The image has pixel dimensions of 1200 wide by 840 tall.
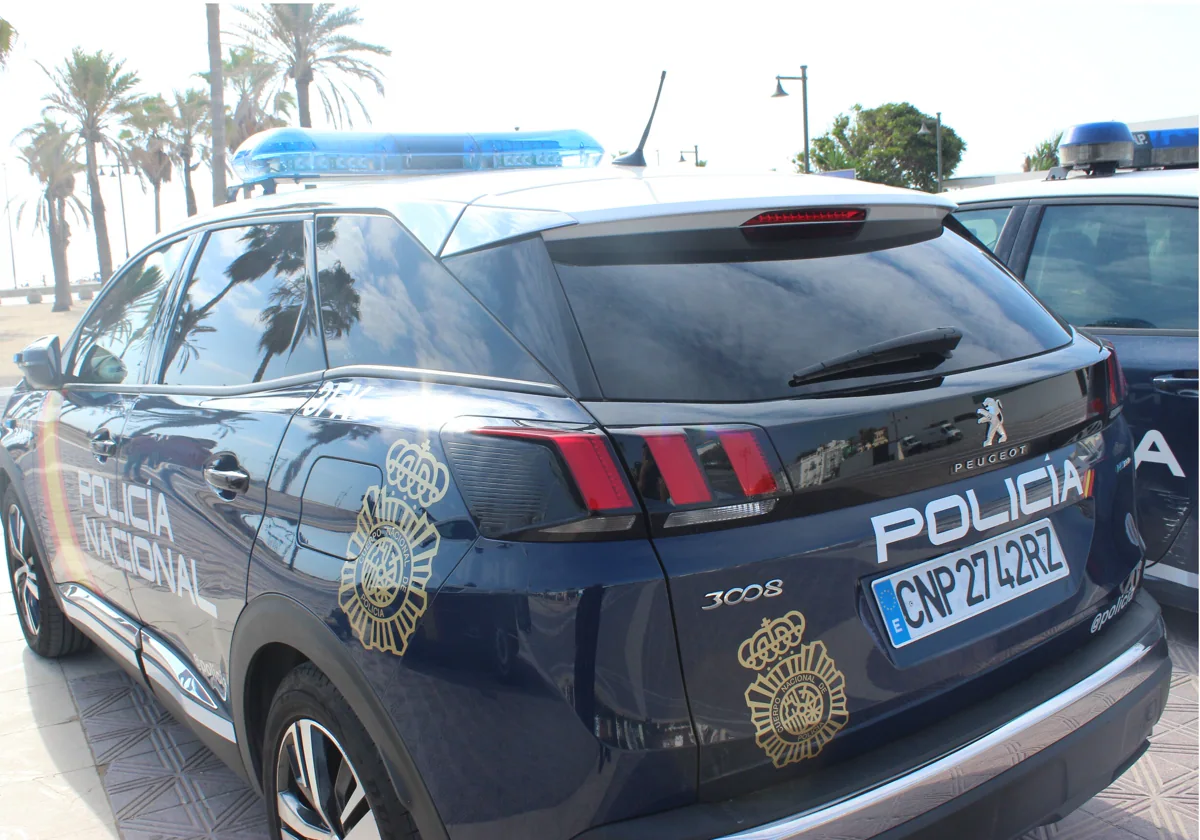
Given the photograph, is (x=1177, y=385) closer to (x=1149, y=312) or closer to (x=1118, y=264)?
(x=1149, y=312)

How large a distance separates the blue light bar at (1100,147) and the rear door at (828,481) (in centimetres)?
313

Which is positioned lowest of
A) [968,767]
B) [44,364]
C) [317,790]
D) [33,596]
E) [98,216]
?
[33,596]

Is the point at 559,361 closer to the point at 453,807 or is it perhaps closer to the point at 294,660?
the point at 453,807

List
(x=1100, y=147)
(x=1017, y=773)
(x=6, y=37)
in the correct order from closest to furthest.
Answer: (x=1017, y=773)
(x=1100, y=147)
(x=6, y=37)

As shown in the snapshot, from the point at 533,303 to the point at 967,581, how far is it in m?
0.95

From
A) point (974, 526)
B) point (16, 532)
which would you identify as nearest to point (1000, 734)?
point (974, 526)

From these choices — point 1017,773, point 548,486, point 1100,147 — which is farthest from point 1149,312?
point 548,486

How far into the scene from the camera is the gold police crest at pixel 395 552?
1.75 m

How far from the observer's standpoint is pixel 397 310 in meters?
2.09

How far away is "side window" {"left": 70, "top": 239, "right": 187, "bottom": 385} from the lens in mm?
3188

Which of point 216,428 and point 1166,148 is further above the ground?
point 1166,148

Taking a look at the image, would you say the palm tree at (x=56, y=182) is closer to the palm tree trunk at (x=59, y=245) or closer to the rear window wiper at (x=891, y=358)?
the palm tree trunk at (x=59, y=245)

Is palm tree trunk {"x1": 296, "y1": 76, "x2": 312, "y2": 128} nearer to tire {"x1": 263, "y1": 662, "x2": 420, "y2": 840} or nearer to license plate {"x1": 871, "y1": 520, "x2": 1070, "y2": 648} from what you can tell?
tire {"x1": 263, "y1": 662, "x2": 420, "y2": 840}

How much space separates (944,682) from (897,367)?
0.58 m
